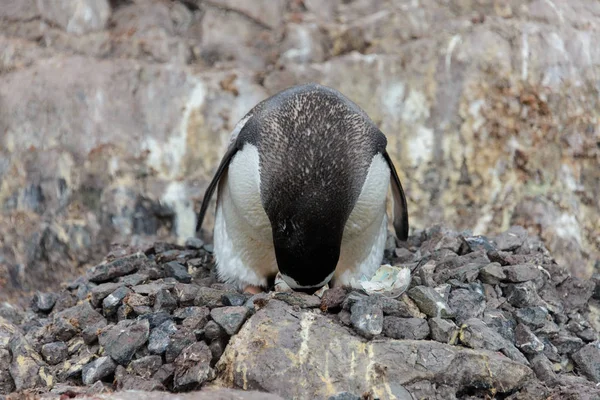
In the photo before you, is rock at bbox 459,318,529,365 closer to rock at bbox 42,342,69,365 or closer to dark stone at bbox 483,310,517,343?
dark stone at bbox 483,310,517,343

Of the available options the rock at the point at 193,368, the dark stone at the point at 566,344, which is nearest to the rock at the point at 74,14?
the rock at the point at 193,368

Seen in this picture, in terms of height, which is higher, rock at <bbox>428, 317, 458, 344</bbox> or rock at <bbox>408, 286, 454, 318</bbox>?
rock at <bbox>408, 286, 454, 318</bbox>

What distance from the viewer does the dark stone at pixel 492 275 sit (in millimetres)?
3574

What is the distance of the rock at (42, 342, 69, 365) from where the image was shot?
3168 mm

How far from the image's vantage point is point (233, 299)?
332 cm

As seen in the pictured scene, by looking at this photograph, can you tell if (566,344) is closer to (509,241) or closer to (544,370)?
(544,370)

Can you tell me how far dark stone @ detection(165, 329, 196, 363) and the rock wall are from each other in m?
3.08

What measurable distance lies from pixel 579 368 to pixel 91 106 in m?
4.64

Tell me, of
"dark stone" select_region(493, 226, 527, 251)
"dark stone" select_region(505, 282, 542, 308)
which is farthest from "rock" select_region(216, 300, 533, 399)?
"dark stone" select_region(493, 226, 527, 251)

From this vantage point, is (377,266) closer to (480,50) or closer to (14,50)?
(480,50)

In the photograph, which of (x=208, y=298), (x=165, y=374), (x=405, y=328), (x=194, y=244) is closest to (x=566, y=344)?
(x=405, y=328)

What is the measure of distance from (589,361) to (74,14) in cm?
548

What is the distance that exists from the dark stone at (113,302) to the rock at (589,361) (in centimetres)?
223

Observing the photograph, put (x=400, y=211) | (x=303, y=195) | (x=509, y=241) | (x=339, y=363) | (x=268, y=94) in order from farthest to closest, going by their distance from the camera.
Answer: (x=268, y=94), (x=400, y=211), (x=509, y=241), (x=303, y=195), (x=339, y=363)
